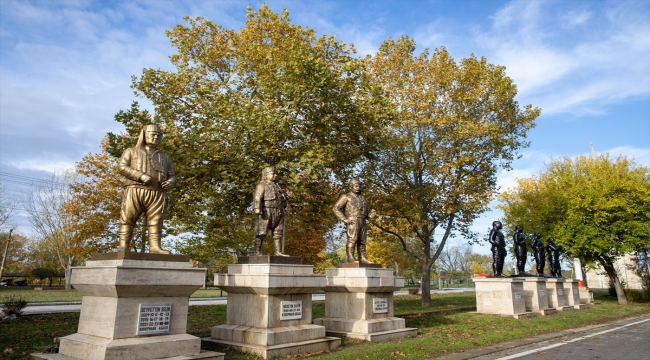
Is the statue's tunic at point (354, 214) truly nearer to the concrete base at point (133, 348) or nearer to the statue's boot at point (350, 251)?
the statue's boot at point (350, 251)

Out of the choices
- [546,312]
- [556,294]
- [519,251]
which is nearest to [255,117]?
[519,251]

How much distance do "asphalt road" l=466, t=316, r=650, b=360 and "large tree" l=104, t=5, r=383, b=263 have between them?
23.1ft

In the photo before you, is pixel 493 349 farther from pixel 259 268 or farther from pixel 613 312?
pixel 613 312

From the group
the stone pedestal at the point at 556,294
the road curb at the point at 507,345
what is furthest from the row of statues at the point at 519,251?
the road curb at the point at 507,345

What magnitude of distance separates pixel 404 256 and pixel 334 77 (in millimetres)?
25642

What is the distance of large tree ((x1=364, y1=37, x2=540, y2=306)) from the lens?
20281mm

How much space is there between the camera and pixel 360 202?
11.4 metres

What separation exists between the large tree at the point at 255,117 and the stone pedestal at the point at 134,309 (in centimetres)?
629

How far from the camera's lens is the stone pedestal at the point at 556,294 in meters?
20.0

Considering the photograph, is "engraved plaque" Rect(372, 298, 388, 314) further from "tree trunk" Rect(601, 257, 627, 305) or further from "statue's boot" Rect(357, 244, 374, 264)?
"tree trunk" Rect(601, 257, 627, 305)

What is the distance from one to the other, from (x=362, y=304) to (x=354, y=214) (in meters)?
2.20

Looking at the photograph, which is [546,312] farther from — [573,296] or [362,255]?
[362,255]

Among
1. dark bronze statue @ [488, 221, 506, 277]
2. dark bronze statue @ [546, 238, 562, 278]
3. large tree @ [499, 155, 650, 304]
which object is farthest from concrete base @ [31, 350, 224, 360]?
large tree @ [499, 155, 650, 304]

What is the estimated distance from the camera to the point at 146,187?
7227mm
